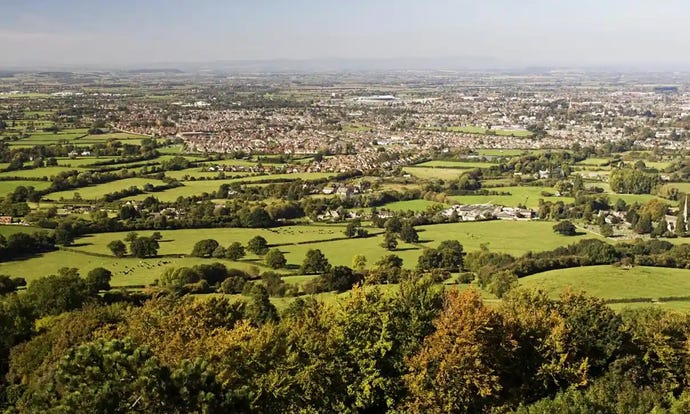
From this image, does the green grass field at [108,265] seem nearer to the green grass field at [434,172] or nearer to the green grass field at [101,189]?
the green grass field at [101,189]

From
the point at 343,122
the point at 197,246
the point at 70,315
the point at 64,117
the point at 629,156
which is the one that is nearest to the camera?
the point at 70,315

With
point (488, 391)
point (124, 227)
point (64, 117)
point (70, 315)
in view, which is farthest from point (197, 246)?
point (64, 117)

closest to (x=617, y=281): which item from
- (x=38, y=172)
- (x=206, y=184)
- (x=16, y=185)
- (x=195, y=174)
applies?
(x=206, y=184)

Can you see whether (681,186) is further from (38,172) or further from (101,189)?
(38,172)

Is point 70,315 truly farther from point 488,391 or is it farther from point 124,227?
point 124,227

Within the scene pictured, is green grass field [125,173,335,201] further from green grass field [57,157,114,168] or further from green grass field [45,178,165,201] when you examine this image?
green grass field [57,157,114,168]

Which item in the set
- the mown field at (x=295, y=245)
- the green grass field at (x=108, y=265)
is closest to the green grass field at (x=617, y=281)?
the mown field at (x=295, y=245)

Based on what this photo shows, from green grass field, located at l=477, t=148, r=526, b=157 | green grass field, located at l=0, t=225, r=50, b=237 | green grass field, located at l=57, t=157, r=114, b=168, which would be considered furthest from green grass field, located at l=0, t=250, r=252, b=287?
green grass field, located at l=477, t=148, r=526, b=157
